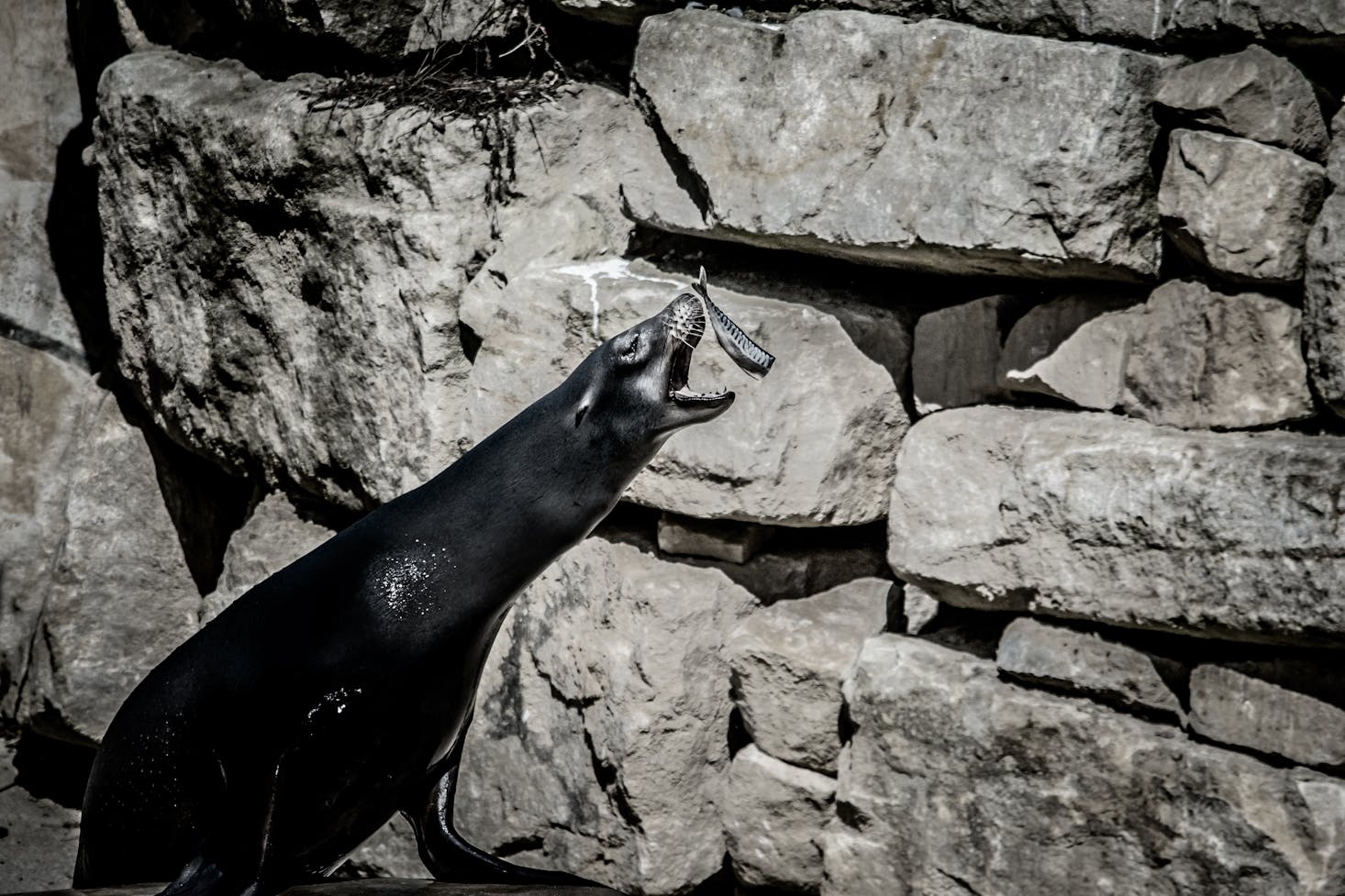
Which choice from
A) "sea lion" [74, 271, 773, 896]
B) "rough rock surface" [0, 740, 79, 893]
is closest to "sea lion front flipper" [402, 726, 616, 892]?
"sea lion" [74, 271, 773, 896]

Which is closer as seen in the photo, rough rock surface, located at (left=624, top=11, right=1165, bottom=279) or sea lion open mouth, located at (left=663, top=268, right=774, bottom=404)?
sea lion open mouth, located at (left=663, top=268, right=774, bottom=404)

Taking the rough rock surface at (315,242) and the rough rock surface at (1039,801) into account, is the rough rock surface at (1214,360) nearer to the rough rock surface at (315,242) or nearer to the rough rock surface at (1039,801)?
the rough rock surface at (1039,801)

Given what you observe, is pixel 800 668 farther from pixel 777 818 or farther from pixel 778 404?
pixel 778 404

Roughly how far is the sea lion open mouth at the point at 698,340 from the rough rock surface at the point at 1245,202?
1027 mm

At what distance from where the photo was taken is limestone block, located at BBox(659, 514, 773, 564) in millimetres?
3820

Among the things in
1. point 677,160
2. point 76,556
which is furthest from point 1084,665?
point 76,556

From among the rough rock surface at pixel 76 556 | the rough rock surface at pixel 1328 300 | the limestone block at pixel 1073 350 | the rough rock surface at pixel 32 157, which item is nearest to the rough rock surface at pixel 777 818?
the limestone block at pixel 1073 350

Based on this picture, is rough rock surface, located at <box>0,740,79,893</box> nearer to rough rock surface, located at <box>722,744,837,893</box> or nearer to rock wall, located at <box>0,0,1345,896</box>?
rock wall, located at <box>0,0,1345,896</box>

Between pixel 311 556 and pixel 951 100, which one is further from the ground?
pixel 951 100

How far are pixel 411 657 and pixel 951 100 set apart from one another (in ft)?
5.39

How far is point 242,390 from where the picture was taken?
15.0 ft

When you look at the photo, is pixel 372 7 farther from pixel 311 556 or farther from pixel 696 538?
pixel 311 556

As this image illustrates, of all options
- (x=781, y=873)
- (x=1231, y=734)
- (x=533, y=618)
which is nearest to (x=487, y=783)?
(x=533, y=618)

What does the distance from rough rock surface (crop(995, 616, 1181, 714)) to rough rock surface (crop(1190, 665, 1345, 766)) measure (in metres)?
0.08
